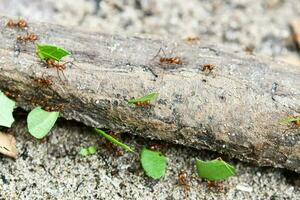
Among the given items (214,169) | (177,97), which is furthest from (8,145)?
(214,169)

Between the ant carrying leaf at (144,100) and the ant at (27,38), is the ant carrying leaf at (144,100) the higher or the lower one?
the lower one

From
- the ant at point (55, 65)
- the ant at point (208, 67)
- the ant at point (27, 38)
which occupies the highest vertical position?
the ant at point (27, 38)

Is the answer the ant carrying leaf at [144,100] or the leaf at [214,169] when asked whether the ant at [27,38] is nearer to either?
the ant carrying leaf at [144,100]

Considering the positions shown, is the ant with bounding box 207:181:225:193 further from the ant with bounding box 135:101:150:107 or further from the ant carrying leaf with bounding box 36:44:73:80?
→ the ant carrying leaf with bounding box 36:44:73:80

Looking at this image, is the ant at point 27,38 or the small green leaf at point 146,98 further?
the ant at point 27,38

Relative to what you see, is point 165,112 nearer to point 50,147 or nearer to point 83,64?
point 83,64

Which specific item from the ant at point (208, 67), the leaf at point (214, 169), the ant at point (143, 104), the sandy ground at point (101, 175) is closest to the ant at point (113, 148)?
the sandy ground at point (101, 175)
